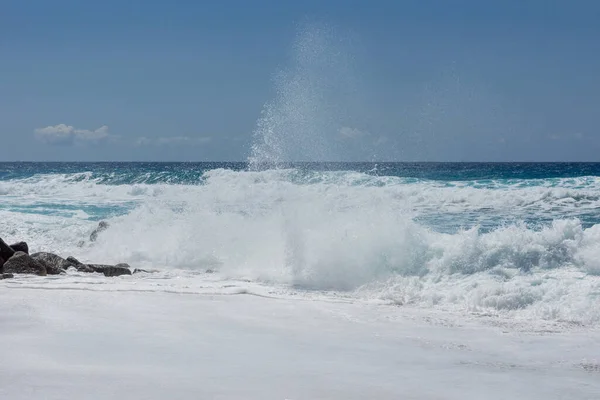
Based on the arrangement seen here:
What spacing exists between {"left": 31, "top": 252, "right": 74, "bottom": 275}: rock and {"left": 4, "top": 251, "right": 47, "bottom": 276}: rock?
0.19m

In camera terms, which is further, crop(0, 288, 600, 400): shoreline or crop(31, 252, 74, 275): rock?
→ crop(31, 252, 74, 275): rock

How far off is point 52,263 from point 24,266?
0.63 metres

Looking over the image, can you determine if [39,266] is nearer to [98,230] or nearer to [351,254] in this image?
[351,254]

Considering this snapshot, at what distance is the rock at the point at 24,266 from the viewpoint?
10.6m

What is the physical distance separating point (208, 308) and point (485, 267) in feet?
13.1

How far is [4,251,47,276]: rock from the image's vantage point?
10618mm

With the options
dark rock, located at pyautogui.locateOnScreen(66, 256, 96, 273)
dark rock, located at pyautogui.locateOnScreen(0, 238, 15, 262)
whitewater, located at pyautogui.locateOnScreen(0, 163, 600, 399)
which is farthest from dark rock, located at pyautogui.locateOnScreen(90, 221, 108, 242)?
dark rock, located at pyautogui.locateOnScreen(66, 256, 96, 273)

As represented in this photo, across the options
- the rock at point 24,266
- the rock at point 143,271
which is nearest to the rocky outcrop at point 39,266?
the rock at point 24,266

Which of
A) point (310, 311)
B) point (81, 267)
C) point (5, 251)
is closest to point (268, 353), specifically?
point (310, 311)

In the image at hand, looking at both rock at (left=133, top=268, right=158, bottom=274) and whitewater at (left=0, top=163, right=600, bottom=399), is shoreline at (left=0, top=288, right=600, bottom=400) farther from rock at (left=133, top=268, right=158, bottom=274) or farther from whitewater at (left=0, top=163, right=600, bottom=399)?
rock at (left=133, top=268, right=158, bottom=274)

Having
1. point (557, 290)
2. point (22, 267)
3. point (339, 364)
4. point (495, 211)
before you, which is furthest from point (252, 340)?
point (495, 211)

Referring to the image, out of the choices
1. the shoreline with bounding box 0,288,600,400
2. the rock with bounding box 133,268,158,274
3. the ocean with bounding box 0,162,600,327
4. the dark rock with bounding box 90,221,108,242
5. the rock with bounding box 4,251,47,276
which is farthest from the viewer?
the dark rock with bounding box 90,221,108,242

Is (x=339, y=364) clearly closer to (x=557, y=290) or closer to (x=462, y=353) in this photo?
(x=462, y=353)

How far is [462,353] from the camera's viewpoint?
6262 mm
